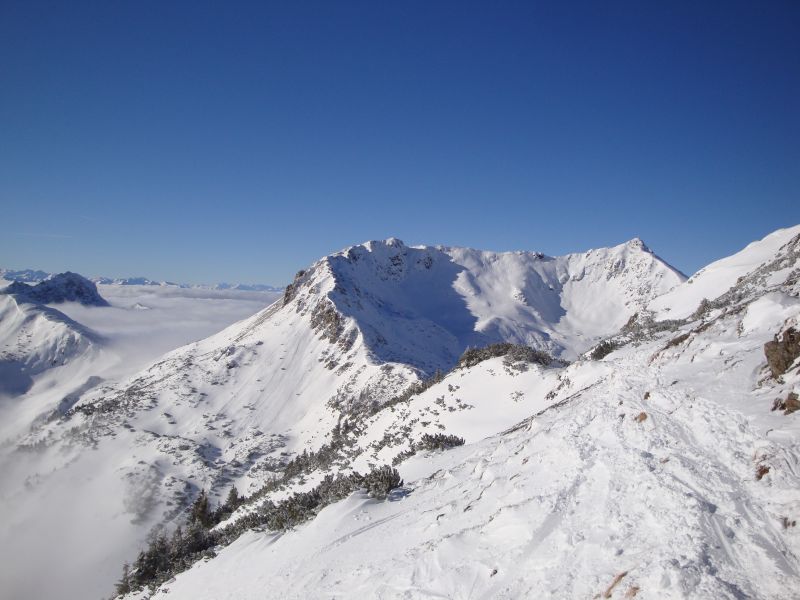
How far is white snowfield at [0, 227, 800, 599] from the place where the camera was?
5633 mm

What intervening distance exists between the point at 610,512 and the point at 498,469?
137 inches

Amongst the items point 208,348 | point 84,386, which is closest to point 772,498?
point 208,348

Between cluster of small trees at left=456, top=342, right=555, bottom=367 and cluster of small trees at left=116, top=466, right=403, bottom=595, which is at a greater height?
cluster of small trees at left=456, top=342, right=555, bottom=367

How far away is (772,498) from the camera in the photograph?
5.56m

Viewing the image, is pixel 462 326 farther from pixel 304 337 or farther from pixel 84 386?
pixel 84 386

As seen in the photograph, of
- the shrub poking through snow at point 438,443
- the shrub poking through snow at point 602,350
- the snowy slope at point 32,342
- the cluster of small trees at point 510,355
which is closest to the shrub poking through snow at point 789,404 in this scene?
the shrub poking through snow at point 438,443

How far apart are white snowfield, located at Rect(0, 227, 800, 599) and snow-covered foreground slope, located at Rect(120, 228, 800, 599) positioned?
3 cm

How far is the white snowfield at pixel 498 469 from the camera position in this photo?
5.63 m

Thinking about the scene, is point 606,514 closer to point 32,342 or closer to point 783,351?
point 783,351

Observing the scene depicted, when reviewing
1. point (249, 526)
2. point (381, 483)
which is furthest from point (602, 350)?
point (249, 526)

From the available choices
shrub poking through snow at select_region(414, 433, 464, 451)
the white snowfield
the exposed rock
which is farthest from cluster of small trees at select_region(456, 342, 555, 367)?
the exposed rock

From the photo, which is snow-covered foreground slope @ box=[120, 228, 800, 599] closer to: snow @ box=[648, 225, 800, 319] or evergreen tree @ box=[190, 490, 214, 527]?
evergreen tree @ box=[190, 490, 214, 527]

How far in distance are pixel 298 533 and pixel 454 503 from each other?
4.88 m

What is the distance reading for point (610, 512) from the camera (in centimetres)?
633
